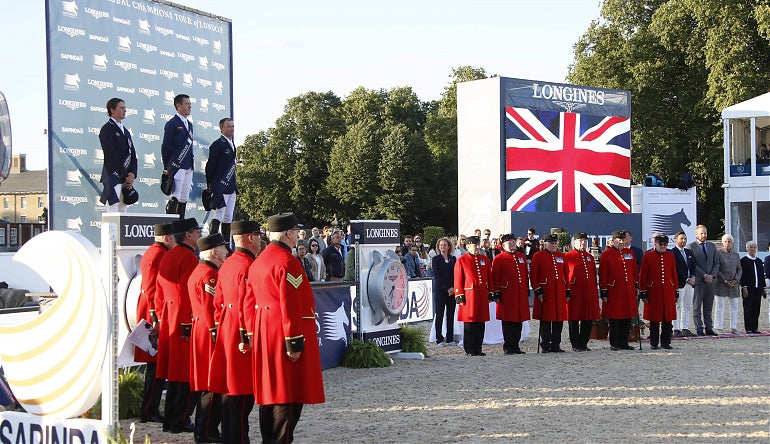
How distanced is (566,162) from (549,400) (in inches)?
743

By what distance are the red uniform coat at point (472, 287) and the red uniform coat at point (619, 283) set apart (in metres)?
2.15

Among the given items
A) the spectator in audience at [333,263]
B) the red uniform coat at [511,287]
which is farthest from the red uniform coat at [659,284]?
the spectator in audience at [333,263]

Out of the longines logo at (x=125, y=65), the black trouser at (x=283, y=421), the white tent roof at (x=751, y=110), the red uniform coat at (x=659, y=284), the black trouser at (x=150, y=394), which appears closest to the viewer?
the black trouser at (x=283, y=421)

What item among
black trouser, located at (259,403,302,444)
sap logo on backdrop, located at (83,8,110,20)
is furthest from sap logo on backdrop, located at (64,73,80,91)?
black trouser, located at (259,403,302,444)

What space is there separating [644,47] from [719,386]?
38.4 metres

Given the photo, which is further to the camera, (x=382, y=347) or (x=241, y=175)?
(x=241, y=175)

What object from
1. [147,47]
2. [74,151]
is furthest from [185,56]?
[74,151]

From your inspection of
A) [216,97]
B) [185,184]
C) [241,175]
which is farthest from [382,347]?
[241,175]

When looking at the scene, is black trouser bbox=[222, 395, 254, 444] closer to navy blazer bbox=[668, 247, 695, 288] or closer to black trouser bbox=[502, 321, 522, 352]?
black trouser bbox=[502, 321, 522, 352]

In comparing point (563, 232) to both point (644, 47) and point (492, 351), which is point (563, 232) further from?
point (644, 47)

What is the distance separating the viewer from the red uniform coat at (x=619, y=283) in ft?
Answer: 50.6

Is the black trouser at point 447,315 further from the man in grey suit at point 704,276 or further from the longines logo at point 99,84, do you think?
the longines logo at point 99,84

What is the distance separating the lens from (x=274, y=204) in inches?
2542

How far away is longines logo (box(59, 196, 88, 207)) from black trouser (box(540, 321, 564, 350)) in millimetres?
7525
